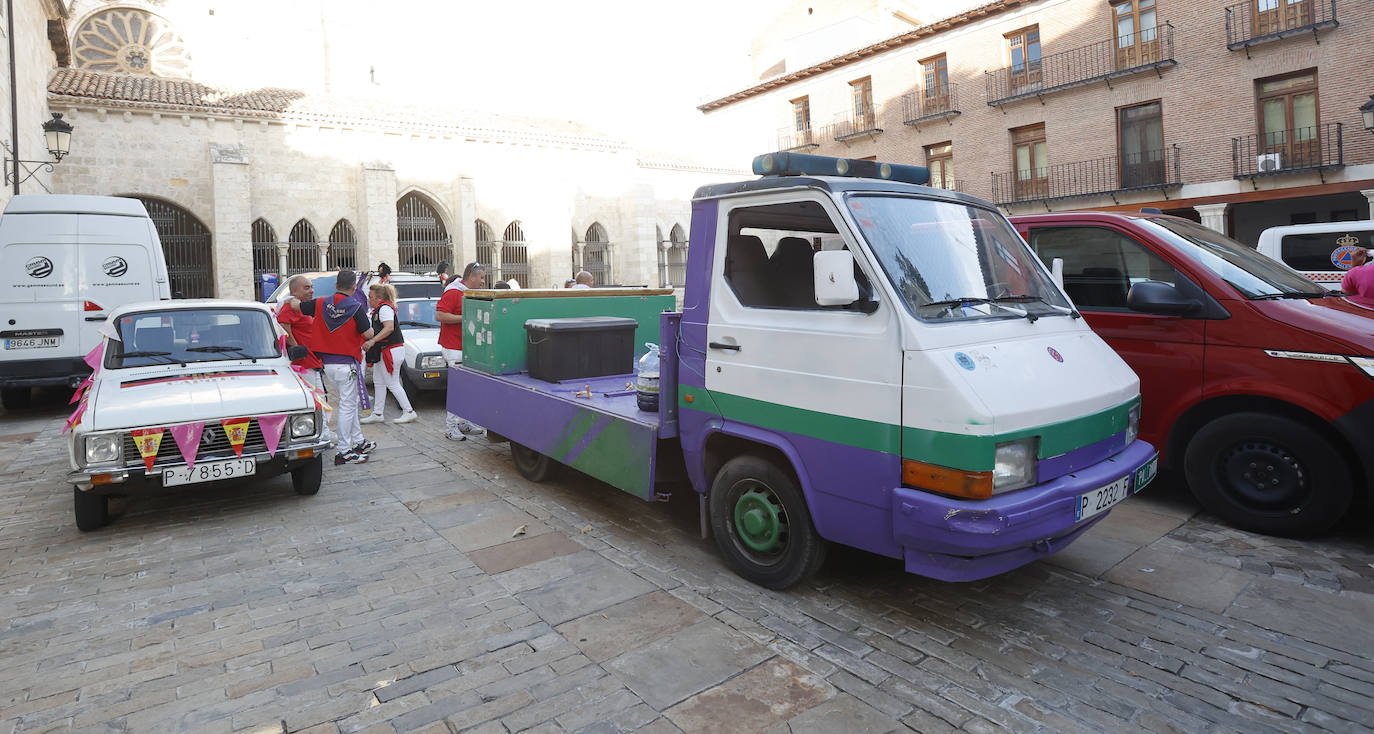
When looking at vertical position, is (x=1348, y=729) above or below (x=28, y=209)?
below

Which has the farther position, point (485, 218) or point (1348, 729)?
point (485, 218)

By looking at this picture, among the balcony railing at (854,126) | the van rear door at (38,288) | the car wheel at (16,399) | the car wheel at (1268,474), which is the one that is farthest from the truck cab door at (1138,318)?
the balcony railing at (854,126)

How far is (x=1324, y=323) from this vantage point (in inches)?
176

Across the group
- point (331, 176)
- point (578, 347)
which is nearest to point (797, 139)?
point (331, 176)

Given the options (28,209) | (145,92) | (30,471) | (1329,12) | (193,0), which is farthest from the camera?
(193,0)

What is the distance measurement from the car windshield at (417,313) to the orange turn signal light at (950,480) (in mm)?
10381

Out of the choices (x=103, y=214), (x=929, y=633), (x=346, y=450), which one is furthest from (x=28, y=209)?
(x=929, y=633)

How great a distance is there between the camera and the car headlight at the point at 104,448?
4988mm

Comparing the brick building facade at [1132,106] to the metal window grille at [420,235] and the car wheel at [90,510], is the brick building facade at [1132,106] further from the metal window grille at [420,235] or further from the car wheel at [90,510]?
the car wheel at [90,510]

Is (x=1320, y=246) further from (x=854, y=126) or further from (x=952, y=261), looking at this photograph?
(x=854, y=126)

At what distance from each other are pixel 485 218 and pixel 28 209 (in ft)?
60.8

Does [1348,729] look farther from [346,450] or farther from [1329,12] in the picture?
[1329,12]

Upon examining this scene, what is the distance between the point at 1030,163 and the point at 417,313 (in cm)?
2005

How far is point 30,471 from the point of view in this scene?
283 inches
